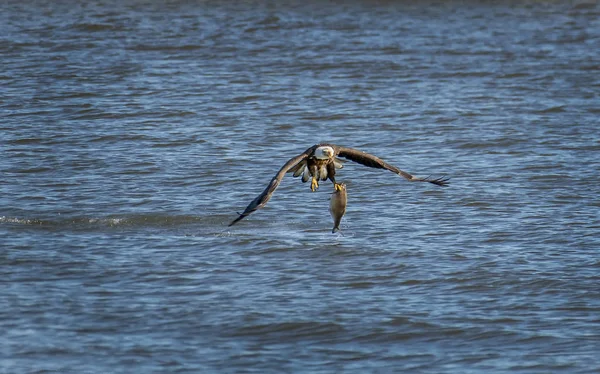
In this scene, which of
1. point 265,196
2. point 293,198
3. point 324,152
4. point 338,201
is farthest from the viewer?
point 293,198

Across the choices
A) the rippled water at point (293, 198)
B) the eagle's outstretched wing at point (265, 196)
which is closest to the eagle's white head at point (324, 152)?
the eagle's outstretched wing at point (265, 196)

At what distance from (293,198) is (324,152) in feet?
14.6

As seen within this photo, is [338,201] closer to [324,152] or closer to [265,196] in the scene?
[324,152]

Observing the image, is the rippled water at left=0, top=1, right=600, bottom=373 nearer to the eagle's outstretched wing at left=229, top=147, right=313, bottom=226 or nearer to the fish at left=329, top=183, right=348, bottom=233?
the fish at left=329, top=183, right=348, bottom=233

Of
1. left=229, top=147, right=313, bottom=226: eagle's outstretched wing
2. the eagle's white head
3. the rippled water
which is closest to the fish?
the eagle's white head

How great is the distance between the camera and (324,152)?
31.5 ft

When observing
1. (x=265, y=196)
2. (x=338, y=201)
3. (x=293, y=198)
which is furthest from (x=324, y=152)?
(x=293, y=198)

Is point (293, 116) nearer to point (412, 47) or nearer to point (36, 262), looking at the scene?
point (412, 47)

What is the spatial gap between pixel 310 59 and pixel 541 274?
473 inches

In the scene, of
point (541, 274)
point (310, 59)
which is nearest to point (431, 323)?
point (541, 274)

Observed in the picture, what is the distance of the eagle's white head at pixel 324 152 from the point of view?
9.59 meters

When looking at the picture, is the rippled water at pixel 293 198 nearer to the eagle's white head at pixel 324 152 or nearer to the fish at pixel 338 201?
the fish at pixel 338 201

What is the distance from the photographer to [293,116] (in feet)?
60.5

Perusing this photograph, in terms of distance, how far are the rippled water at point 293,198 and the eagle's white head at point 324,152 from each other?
4.61 feet
